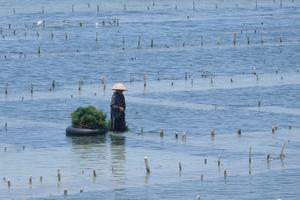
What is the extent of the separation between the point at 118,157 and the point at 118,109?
175 inches

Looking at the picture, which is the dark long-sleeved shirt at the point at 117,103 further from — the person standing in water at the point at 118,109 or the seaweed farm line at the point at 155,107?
the seaweed farm line at the point at 155,107

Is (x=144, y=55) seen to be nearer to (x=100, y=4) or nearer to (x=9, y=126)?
(x=9, y=126)

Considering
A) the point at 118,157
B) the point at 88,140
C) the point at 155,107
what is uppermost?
the point at 155,107

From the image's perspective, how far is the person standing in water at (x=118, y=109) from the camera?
164 ft

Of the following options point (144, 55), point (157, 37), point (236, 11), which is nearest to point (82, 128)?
point (144, 55)

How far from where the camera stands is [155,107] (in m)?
58.5

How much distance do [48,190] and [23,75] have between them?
32774 mm

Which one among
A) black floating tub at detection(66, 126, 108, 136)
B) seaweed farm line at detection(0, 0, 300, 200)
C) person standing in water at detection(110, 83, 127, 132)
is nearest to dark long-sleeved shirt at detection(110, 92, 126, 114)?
person standing in water at detection(110, 83, 127, 132)

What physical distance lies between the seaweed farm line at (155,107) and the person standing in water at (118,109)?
420 millimetres

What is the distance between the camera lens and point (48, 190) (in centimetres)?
3984

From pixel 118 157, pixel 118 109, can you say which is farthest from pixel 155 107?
pixel 118 157

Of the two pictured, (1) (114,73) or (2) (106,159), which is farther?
(1) (114,73)

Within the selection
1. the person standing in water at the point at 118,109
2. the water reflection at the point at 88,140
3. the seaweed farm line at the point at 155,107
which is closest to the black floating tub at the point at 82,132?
the water reflection at the point at 88,140

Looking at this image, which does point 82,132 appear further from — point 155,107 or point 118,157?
point 155,107
